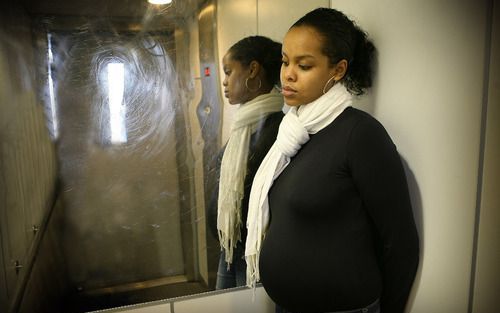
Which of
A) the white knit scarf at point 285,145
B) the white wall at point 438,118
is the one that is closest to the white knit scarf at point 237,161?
the white knit scarf at point 285,145

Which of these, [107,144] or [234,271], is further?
[234,271]

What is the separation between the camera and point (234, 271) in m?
1.22

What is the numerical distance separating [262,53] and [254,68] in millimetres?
52

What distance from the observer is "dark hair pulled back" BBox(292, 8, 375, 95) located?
897 mm

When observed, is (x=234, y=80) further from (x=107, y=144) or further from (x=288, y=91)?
(x=107, y=144)

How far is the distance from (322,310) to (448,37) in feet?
2.24

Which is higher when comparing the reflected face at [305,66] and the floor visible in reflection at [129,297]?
the reflected face at [305,66]

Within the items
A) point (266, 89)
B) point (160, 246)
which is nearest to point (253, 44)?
point (266, 89)

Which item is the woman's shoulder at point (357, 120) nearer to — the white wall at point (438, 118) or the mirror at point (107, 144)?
the white wall at point (438, 118)

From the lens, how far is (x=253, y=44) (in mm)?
1126

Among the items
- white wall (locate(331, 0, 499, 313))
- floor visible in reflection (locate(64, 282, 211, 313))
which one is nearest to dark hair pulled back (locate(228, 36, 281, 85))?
white wall (locate(331, 0, 499, 313))

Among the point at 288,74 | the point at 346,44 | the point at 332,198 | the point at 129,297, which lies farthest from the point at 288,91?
the point at 129,297

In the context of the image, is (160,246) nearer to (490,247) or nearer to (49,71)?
(49,71)

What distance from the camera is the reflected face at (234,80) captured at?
1.11m
